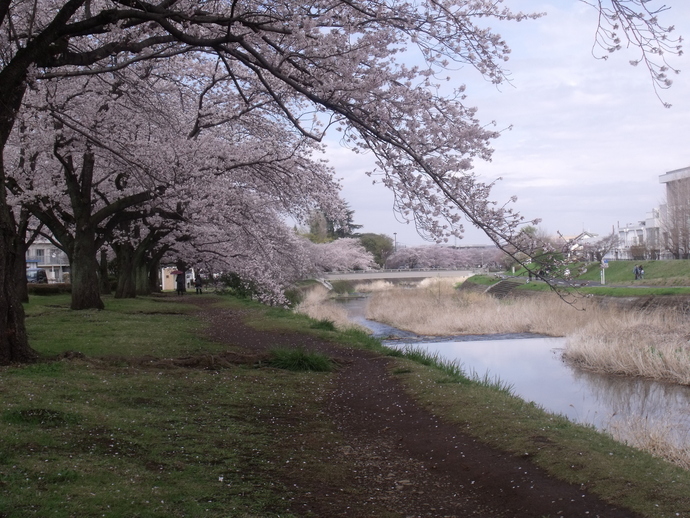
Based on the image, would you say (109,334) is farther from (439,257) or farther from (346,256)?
(439,257)

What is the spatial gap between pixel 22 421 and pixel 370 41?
560 centimetres

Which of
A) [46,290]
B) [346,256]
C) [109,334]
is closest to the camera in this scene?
[109,334]

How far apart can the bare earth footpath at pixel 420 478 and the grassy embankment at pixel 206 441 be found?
0.45ft

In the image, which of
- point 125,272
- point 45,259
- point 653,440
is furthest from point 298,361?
point 45,259

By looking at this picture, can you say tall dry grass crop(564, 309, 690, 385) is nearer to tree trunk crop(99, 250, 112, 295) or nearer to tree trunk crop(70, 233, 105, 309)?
tree trunk crop(70, 233, 105, 309)

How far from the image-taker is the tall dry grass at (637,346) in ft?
48.5

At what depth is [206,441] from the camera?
605cm

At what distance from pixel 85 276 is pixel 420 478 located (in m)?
15.3

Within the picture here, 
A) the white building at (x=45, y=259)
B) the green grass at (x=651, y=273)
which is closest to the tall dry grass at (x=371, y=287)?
the green grass at (x=651, y=273)

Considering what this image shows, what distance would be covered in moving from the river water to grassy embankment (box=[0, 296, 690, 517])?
6.75 feet

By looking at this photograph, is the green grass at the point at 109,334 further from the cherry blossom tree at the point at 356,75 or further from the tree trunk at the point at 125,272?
the tree trunk at the point at 125,272

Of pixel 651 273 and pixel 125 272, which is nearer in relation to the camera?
pixel 125 272

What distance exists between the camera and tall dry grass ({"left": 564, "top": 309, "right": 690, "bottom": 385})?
48.5 feet

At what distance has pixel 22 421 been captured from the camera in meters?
5.69
